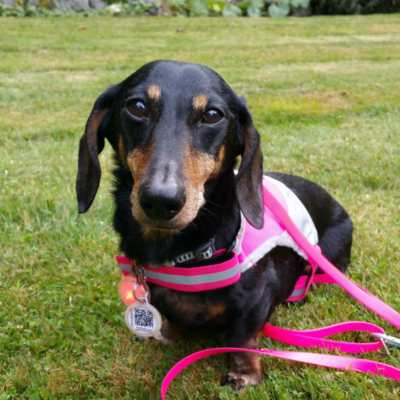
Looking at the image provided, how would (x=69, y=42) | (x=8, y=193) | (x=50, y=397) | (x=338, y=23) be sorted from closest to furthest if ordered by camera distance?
(x=50, y=397) < (x=8, y=193) < (x=69, y=42) < (x=338, y=23)

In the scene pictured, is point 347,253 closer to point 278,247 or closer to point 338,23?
point 278,247

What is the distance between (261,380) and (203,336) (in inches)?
17.7

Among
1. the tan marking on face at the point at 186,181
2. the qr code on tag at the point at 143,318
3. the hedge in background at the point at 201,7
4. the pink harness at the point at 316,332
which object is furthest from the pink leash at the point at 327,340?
the hedge in background at the point at 201,7

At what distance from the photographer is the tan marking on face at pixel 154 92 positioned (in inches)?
90.2

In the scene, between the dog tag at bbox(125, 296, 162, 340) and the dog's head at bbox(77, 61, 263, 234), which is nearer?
the dog's head at bbox(77, 61, 263, 234)

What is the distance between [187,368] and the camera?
106 inches

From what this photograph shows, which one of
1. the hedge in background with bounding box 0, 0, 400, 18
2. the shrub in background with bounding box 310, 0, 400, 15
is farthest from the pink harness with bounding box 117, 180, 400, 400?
the shrub in background with bounding box 310, 0, 400, 15

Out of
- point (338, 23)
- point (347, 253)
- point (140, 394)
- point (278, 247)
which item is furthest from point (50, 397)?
point (338, 23)

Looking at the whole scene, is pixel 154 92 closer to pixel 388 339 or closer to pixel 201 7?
pixel 388 339

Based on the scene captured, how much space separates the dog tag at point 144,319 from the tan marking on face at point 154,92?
0.88 metres

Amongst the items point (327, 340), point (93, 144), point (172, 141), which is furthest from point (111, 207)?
point (172, 141)

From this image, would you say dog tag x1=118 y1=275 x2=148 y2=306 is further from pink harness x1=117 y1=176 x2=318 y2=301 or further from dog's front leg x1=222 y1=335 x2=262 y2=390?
dog's front leg x1=222 y1=335 x2=262 y2=390

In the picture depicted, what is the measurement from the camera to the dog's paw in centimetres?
254

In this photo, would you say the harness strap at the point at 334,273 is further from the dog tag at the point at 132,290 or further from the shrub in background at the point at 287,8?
the shrub in background at the point at 287,8
